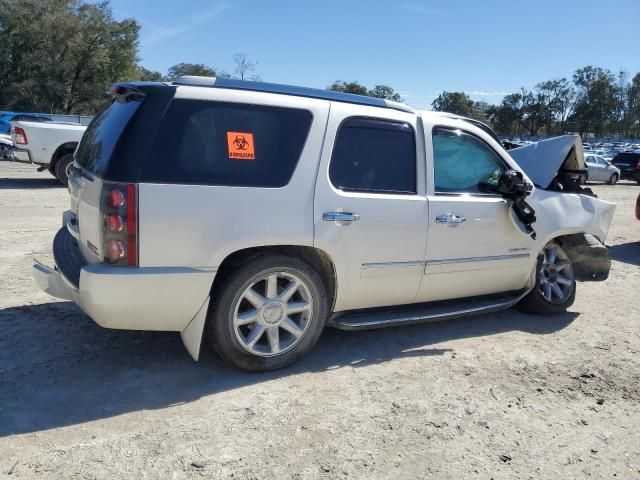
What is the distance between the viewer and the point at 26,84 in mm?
43500

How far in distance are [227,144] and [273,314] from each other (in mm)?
1161

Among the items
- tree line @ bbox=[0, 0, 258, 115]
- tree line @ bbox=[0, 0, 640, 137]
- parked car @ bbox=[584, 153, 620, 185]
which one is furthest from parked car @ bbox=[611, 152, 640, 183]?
tree line @ bbox=[0, 0, 258, 115]

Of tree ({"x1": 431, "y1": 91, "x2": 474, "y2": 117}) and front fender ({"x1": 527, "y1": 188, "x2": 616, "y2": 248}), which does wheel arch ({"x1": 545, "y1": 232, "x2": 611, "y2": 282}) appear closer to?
front fender ({"x1": 527, "y1": 188, "x2": 616, "y2": 248})

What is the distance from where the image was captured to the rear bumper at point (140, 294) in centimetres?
311

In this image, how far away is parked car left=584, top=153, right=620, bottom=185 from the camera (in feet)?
81.5

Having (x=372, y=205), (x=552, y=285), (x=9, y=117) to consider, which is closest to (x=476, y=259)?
(x=372, y=205)

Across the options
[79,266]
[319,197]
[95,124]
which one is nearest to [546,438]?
[319,197]

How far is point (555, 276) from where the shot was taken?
5219 mm

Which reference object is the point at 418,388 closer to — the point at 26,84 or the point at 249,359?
the point at 249,359

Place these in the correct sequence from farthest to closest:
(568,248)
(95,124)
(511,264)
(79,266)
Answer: (568,248)
(511,264)
(95,124)
(79,266)

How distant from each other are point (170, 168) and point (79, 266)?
970mm

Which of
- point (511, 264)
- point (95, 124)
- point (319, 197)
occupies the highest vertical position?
point (95, 124)

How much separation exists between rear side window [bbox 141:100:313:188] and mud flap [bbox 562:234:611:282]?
3177 millimetres

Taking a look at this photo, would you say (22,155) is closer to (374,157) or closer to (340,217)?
(374,157)
